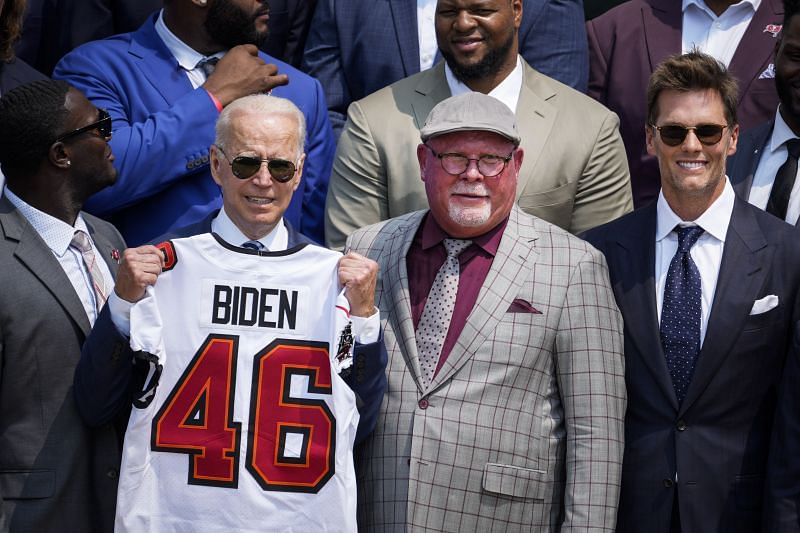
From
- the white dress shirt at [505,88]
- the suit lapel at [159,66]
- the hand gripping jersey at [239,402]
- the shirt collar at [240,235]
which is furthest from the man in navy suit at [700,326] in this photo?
the suit lapel at [159,66]

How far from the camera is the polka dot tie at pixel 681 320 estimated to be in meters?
4.52

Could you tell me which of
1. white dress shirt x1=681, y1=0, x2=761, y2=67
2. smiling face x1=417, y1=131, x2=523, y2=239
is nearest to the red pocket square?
smiling face x1=417, y1=131, x2=523, y2=239

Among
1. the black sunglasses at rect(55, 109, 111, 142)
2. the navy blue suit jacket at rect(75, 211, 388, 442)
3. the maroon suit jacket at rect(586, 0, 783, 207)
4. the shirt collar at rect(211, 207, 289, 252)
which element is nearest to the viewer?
the navy blue suit jacket at rect(75, 211, 388, 442)

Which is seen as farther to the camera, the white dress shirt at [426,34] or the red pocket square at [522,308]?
the white dress shirt at [426,34]

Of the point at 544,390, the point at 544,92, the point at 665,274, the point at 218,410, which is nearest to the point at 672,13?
the point at 544,92

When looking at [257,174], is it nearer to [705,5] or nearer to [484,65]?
[484,65]

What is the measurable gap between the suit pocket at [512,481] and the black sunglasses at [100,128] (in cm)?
180

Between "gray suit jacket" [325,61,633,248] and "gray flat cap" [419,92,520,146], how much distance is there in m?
0.77

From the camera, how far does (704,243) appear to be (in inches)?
184

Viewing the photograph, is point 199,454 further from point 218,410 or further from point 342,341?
point 342,341

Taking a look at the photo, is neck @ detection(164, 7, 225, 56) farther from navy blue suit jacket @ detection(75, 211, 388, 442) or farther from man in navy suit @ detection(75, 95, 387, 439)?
navy blue suit jacket @ detection(75, 211, 388, 442)

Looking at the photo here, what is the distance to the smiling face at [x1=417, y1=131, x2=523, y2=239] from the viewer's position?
4449mm

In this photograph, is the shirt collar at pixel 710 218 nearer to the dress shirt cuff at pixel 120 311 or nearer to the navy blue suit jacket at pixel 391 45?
the navy blue suit jacket at pixel 391 45

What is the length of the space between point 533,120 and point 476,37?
0.43m
